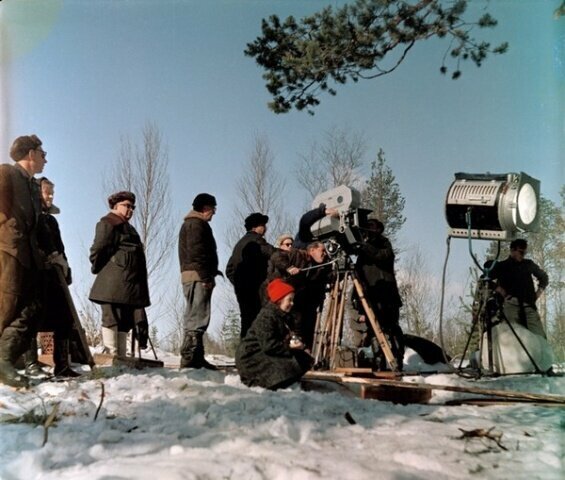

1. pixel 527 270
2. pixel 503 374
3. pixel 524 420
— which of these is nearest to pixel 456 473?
pixel 524 420

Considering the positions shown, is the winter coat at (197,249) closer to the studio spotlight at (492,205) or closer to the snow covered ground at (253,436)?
the snow covered ground at (253,436)

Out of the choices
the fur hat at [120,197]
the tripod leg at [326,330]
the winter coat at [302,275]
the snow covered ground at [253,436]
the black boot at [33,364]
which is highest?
the fur hat at [120,197]

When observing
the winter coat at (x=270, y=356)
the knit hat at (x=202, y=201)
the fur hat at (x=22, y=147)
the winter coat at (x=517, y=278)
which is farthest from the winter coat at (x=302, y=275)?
the fur hat at (x=22, y=147)

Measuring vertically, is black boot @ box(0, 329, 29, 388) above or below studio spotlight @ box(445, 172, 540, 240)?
below

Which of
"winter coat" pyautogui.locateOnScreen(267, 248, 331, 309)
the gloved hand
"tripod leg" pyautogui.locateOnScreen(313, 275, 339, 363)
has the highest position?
"winter coat" pyautogui.locateOnScreen(267, 248, 331, 309)

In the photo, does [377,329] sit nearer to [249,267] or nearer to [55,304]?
[249,267]

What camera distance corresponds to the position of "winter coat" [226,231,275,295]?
4.17 metres

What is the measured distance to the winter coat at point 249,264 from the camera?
4.17 metres

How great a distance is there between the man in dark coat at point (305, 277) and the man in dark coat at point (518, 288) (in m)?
Result: 1.53

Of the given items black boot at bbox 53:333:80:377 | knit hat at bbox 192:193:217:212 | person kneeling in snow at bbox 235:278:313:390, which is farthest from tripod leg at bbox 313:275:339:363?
black boot at bbox 53:333:80:377

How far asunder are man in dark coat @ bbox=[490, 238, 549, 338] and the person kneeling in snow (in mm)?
2183

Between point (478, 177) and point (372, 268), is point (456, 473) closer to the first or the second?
point (478, 177)

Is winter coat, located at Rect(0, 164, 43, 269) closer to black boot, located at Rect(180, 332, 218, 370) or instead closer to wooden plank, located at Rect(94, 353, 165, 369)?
wooden plank, located at Rect(94, 353, 165, 369)

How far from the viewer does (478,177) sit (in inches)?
142
